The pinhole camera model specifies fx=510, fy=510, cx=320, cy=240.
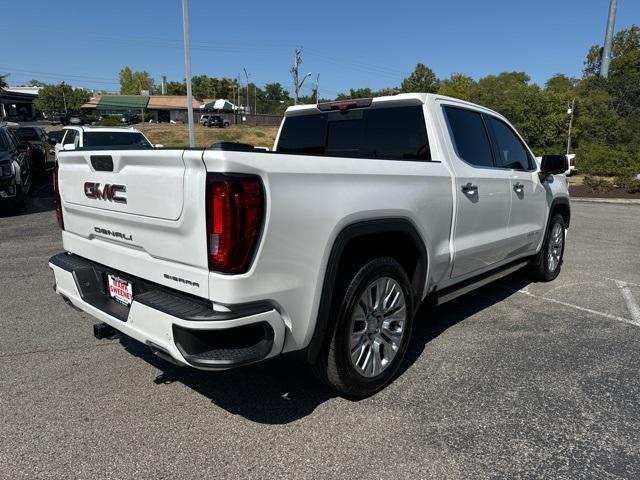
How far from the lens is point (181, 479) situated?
2.46 metres

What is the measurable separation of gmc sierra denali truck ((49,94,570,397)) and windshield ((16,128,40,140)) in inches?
685

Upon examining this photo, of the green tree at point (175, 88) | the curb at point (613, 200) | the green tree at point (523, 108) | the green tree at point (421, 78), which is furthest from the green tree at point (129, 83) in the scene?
the curb at point (613, 200)

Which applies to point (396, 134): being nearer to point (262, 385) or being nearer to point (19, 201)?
point (262, 385)

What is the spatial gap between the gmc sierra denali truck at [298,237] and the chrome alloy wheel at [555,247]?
1814mm

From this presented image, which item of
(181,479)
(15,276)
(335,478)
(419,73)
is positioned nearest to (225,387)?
(181,479)

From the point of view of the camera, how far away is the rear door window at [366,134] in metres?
3.91

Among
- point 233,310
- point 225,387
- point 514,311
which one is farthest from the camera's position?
point 514,311

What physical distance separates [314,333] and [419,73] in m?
70.3

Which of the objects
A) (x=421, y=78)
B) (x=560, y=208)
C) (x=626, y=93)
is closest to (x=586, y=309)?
(x=560, y=208)

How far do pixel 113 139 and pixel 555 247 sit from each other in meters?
11.4

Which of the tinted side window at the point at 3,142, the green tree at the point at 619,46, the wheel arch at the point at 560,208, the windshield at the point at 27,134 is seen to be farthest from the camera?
the green tree at the point at 619,46

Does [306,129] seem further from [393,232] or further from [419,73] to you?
[419,73]

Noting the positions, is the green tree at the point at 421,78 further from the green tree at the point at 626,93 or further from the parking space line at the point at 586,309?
the parking space line at the point at 586,309

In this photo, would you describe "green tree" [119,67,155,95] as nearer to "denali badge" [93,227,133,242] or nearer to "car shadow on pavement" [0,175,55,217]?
"car shadow on pavement" [0,175,55,217]
